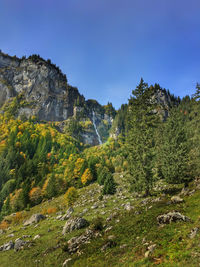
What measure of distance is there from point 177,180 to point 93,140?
511 feet

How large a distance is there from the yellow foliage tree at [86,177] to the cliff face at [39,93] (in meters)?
104

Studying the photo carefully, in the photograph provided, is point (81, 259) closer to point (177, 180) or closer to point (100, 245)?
point (100, 245)

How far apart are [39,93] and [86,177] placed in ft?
496

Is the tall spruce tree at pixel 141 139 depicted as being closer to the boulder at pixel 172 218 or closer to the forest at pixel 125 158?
the forest at pixel 125 158

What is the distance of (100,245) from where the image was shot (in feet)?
35.3

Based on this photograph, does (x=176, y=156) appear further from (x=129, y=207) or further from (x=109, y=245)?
(x=109, y=245)

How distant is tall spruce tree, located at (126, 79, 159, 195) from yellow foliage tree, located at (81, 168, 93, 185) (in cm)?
4435

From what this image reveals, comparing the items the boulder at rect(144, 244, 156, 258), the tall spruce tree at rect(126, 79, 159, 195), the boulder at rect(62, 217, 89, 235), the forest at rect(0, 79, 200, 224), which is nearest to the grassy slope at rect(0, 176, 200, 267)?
the boulder at rect(144, 244, 156, 258)

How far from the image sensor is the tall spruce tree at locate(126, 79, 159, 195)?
20.5 m

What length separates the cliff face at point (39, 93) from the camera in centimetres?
17325

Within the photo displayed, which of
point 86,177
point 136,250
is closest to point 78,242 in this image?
point 136,250

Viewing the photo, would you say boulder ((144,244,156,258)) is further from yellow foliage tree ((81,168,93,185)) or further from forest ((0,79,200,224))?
yellow foliage tree ((81,168,93,185))

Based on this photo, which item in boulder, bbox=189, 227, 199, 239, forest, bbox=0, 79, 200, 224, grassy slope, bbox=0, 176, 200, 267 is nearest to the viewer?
grassy slope, bbox=0, 176, 200, 267

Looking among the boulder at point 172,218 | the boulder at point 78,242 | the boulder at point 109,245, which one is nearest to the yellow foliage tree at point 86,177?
the boulder at point 78,242
